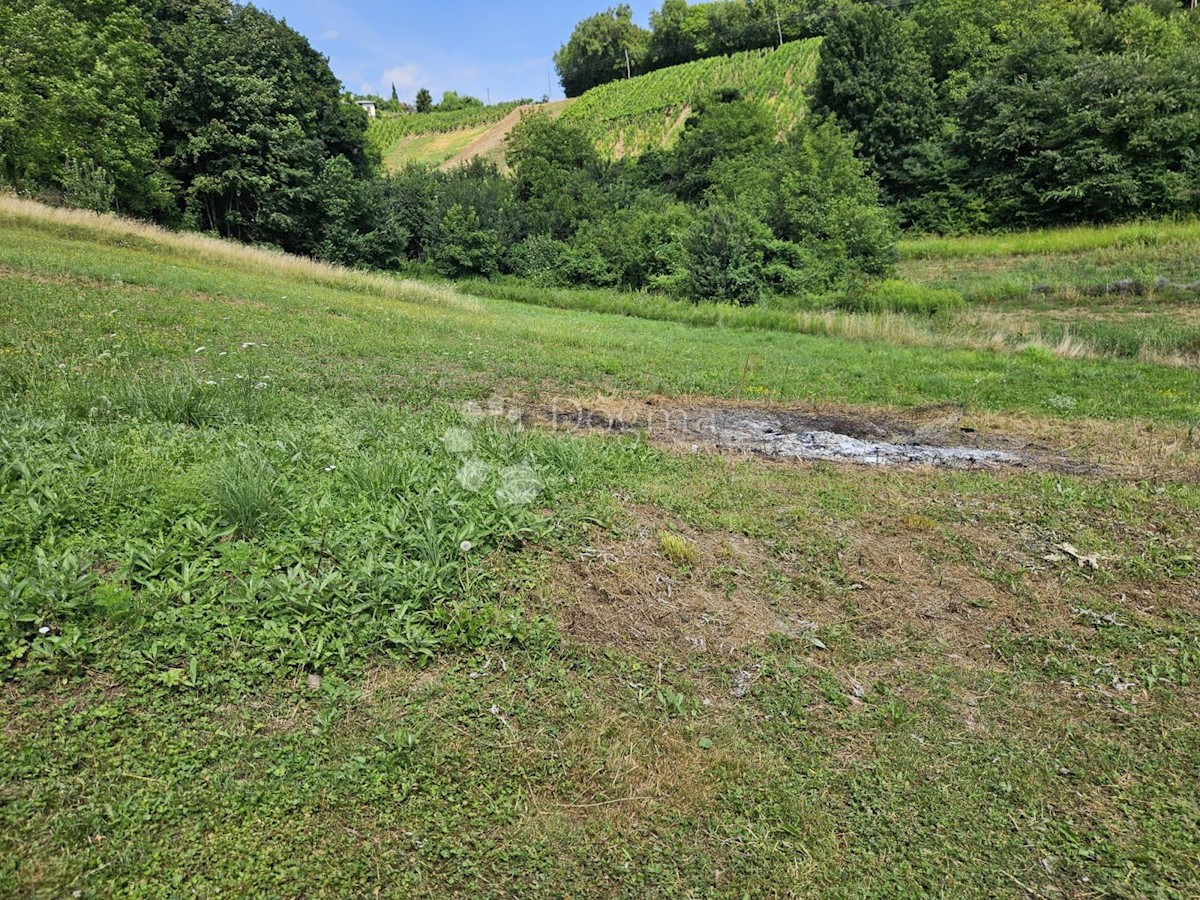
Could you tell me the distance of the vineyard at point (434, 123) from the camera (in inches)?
2763

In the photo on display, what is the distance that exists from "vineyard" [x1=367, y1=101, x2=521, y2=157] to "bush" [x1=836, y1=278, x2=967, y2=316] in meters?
59.9

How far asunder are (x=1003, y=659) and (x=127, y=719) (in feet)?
14.5

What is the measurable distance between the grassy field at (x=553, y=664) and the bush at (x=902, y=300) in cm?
1538

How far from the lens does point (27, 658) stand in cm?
271

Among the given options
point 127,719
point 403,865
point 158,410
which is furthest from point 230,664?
point 158,410

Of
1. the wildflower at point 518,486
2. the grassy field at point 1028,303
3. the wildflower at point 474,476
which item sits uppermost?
the grassy field at point 1028,303

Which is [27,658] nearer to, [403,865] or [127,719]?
[127,719]

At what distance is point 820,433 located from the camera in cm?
836

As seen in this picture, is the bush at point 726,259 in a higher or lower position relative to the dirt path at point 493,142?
lower

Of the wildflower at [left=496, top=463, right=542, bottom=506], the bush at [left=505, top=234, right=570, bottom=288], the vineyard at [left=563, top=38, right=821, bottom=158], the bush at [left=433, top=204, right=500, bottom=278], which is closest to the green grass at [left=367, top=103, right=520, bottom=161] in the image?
the vineyard at [left=563, top=38, right=821, bottom=158]

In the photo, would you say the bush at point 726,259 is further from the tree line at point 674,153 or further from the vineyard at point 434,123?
the vineyard at point 434,123

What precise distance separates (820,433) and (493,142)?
60733 millimetres

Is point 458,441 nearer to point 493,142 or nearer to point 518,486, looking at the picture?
point 518,486

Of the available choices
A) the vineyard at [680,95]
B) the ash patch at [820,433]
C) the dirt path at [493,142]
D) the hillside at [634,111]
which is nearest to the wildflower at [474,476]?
the ash patch at [820,433]
